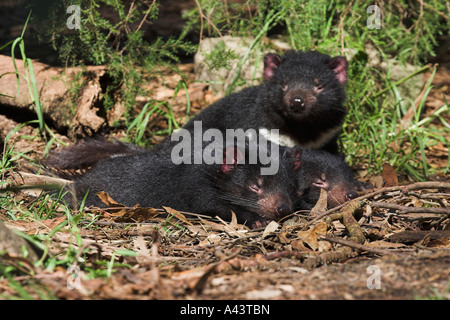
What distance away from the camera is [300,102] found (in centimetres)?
526

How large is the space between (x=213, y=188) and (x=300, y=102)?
5.24 ft

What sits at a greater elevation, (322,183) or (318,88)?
(318,88)

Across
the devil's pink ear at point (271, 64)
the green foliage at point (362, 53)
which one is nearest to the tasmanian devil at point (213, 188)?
the devil's pink ear at point (271, 64)

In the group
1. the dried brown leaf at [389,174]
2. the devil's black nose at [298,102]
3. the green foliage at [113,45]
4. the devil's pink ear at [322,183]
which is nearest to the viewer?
the devil's pink ear at [322,183]

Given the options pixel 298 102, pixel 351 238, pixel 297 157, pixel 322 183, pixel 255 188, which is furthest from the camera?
pixel 298 102

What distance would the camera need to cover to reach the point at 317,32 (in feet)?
21.7

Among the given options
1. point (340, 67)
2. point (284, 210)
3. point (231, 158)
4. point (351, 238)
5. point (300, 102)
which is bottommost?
point (284, 210)

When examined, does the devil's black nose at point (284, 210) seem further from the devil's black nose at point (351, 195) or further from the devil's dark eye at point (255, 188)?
the devil's black nose at point (351, 195)

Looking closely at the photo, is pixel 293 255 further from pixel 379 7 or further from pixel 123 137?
pixel 379 7

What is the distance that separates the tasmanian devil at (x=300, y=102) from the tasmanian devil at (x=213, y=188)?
1129mm

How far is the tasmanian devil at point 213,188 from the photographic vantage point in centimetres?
409

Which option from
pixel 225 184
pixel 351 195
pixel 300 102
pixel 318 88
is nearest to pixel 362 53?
pixel 318 88

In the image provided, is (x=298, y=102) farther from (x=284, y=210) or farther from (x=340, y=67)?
(x=284, y=210)

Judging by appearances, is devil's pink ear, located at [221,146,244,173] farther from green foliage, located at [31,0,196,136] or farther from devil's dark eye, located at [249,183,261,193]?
green foliage, located at [31,0,196,136]
